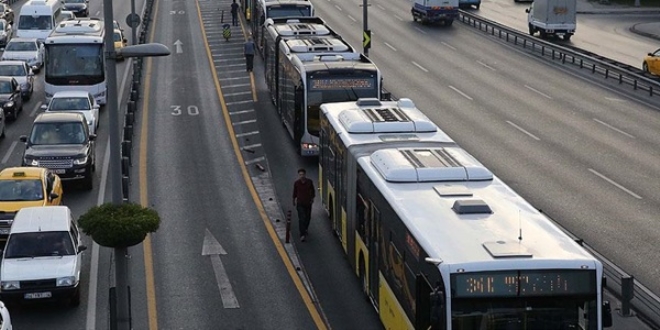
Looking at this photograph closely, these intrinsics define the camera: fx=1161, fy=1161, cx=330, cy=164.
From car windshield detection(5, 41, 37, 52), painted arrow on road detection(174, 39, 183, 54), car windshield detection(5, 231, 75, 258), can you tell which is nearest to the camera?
car windshield detection(5, 231, 75, 258)

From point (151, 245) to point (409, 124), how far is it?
6.80 metres

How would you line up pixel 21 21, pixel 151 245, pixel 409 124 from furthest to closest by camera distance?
pixel 21 21 < pixel 151 245 < pixel 409 124

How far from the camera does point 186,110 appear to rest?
1785 inches

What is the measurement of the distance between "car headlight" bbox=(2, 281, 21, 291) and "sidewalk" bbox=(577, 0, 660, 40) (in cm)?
6119

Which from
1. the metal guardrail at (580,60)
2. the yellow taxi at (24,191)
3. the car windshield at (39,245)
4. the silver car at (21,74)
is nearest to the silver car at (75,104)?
the silver car at (21,74)

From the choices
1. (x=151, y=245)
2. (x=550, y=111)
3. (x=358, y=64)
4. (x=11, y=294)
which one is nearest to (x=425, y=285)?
(x=11, y=294)

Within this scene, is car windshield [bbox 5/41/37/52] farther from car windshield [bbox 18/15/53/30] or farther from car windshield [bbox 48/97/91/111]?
car windshield [bbox 48/97/91/111]

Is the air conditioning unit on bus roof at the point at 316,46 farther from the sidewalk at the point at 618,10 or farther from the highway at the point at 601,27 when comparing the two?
the sidewalk at the point at 618,10

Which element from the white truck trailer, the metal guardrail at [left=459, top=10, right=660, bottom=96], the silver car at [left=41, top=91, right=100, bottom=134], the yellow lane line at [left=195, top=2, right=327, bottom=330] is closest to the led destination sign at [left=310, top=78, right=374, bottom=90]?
the yellow lane line at [left=195, top=2, right=327, bottom=330]

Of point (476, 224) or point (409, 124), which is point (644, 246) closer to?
point (409, 124)

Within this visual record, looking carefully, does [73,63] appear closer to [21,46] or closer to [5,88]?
[5,88]

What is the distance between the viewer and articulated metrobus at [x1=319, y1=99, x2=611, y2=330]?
50.0 feet

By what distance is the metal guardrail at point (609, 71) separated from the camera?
1995 cm

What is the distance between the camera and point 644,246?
89.4 ft
